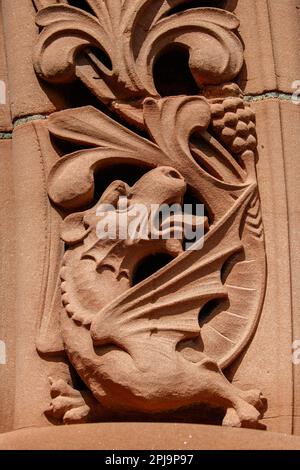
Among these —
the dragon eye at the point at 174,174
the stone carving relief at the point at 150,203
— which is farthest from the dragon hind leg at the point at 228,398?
the dragon eye at the point at 174,174

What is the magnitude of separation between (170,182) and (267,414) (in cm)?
58

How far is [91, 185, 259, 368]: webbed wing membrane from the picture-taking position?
355 cm

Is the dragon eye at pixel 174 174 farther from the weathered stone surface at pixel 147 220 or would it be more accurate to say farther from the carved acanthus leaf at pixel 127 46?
the carved acanthus leaf at pixel 127 46

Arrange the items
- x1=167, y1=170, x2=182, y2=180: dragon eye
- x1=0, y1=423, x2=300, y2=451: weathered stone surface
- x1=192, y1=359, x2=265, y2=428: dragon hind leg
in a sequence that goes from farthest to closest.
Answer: x1=167, y1=170, x2=182, y2=180: dragon eye → x1=192, y1=359, x2=265, y2=428: dragon hind leg → x1=0, y1=423, x2=300, y2=451: weathered stone surface

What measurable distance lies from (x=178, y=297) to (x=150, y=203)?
0.75ft

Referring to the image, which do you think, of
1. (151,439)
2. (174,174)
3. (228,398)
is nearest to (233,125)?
(174,174)

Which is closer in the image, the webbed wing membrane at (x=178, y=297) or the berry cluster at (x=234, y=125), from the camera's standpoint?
the webbed wing membrane at (x=178, y=297)

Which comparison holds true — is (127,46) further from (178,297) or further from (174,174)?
(178,297)

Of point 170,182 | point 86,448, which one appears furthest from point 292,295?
point 86,448

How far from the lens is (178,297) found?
3613 millimetres

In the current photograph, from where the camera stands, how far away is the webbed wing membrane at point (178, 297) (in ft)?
11.6

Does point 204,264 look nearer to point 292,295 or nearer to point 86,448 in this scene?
point 292,295

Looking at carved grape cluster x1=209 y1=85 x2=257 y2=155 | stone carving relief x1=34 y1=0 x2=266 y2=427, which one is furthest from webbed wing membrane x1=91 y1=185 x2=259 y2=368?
carved grape cluster x1=209 y1=85 x2=257 y2=155

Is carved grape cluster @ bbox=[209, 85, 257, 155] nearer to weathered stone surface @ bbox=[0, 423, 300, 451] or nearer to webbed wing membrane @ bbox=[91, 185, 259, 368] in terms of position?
webbed wing membrane @ bbox=[91, 185, 259, 368]
